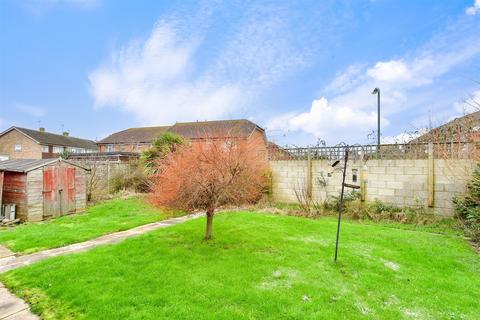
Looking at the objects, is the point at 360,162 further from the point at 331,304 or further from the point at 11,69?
the point at 11,69

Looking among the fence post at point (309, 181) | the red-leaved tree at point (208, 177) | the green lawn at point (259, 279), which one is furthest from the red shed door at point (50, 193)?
the fence post at point (309, 181)

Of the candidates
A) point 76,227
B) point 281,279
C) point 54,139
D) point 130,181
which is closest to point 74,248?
point 76,227

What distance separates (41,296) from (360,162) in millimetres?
10630

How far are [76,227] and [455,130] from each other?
525 inches

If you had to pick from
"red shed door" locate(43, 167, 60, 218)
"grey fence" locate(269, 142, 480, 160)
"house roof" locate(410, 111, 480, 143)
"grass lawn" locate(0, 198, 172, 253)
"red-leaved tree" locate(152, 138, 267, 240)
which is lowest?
"grass lawn" locate(0, 198, 172, 253)

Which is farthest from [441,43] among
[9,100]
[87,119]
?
[9,100]

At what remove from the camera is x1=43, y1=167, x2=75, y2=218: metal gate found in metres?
11.0

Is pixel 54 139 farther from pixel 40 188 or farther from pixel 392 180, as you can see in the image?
pixel 392 180

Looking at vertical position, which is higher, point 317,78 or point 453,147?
point 317,78

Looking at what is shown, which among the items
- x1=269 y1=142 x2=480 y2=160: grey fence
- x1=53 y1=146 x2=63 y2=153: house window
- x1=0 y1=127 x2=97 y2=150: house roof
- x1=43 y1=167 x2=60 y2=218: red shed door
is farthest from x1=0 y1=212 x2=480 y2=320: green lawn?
x1=53 y1=146 x2=63 y2=153: house window

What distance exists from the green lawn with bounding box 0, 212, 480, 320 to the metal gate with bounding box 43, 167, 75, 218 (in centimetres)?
642

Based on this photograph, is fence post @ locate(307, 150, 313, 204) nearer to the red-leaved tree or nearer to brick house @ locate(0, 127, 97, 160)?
the red-leaved tree

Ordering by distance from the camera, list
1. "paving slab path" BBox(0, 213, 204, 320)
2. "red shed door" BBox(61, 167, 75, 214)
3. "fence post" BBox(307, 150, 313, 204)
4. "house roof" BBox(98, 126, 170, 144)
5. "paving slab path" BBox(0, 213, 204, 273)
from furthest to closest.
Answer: "house roof" BBox(98, 126, 170, 144)
"fence post" BBox(307, 150, 313, 204)
"red shed door" BBox(61, 167, 75, 214)
"paving slab path" BBox(0, 213, 204, 273)
"paving slab path" BBox(0, 213, 204, 320)

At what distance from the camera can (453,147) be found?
29.2 ft
